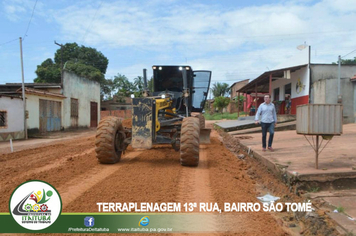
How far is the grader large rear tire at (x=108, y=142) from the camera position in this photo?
6344mm

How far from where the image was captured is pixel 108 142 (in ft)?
20.8

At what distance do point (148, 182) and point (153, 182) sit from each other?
0.09 m

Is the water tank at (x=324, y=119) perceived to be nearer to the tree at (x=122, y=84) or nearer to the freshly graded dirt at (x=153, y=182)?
the freshly graded dirt at (x=153, y=182)

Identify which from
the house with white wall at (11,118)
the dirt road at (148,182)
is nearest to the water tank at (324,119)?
the dirt road at (148,182)

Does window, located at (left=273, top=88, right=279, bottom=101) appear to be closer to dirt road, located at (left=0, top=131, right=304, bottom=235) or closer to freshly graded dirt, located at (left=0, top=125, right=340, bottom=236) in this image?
freshly graded dirt, located at (left=0, top=125, right=340, bottom=236)

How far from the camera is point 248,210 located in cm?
382

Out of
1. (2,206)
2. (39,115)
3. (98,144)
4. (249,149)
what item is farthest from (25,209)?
(39,115)

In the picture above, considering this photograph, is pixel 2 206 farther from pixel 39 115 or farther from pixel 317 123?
pixel 39 115

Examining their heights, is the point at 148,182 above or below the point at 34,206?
below

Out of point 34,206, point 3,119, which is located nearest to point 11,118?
point 3,119

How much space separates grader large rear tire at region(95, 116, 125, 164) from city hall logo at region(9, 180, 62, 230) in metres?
3.01

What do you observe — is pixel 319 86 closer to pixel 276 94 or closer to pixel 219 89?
pixel 276 94

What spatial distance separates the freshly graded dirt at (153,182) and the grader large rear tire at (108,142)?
218 millimetres

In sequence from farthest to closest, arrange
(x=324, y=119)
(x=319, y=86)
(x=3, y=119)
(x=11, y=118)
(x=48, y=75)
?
(x=48, y=75) → (x=319, y=86) → (x=11, y=118) → (x=3, y=119) → (x=324, y=119)
